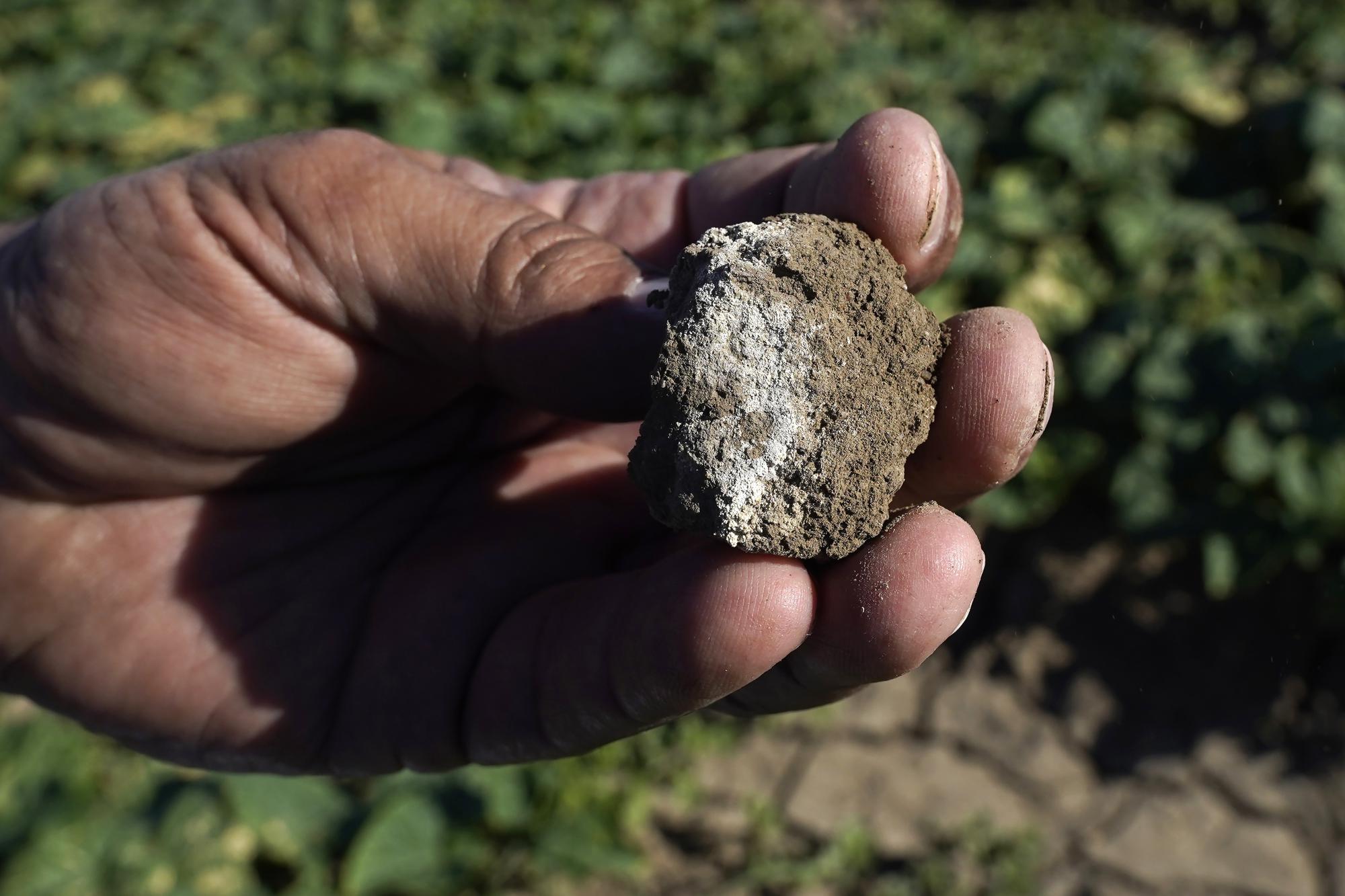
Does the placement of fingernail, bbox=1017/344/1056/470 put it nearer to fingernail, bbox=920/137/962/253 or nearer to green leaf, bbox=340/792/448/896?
fingernail, bbox=920/137/962/253

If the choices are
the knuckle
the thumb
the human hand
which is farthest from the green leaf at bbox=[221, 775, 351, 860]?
the knuckle

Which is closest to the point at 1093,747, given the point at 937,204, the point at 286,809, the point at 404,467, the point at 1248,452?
the point at 1248,452

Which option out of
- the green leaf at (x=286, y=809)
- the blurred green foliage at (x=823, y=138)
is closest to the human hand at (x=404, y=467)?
the green leaf at (x=286, y=809)

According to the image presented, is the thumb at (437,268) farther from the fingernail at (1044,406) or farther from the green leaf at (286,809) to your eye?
the green leaf at (286,809)

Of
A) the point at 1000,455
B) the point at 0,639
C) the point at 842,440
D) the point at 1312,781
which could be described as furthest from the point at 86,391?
the point at 1312,781

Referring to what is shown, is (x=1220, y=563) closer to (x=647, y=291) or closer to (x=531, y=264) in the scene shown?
(x=647, y=291)

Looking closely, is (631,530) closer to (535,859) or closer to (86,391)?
(86,391)
